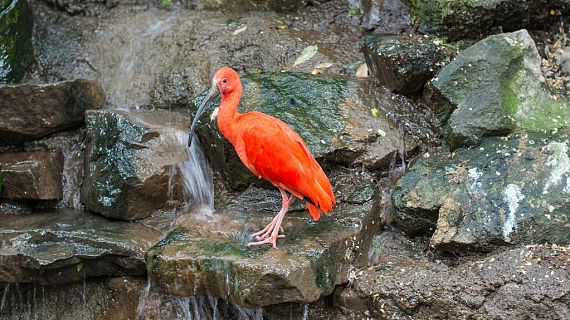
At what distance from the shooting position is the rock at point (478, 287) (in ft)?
13.7

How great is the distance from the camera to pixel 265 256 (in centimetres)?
434

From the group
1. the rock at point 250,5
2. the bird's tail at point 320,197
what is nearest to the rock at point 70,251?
the bird's tail at point 320,197

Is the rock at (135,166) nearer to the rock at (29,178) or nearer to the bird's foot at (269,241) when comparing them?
the rock at (29,178)

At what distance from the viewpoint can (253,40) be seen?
654 centimetres

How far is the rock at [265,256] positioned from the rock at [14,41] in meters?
2.56

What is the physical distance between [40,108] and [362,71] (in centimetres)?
273

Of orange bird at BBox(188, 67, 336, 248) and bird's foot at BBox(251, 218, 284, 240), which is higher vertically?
orange bird at BBox(188, 67, 336, 248)

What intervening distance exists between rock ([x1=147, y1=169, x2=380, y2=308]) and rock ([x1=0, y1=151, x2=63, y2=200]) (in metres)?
1.38

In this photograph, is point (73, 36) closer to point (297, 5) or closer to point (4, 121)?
point (4, 121)

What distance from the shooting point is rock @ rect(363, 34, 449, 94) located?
17.9 ft

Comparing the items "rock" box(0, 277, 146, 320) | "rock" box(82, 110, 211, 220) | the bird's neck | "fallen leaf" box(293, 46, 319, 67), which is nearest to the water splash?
"rock" box(82, 110, 211, 220)

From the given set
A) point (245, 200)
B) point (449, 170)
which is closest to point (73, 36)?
point (245, 200)

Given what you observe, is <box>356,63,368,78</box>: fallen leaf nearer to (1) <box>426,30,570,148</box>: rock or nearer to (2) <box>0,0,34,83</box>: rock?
(1) <box>426,30,570,148</box>: rock

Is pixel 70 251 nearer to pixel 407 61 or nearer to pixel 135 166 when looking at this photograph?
pixel 135 166
